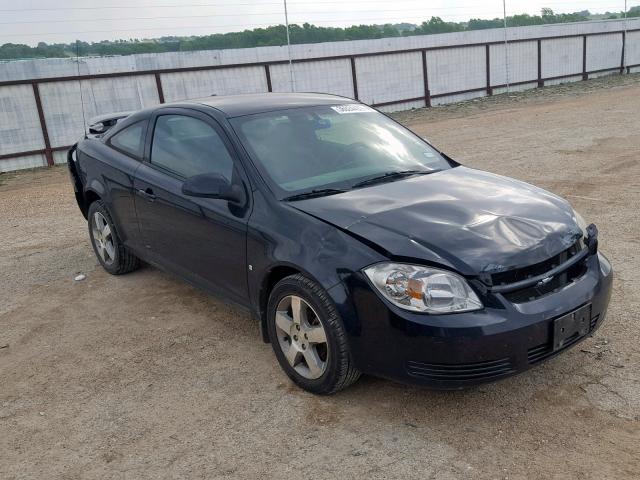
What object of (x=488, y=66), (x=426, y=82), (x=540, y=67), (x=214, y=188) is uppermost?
(x=214, y=188)

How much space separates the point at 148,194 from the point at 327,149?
146cm

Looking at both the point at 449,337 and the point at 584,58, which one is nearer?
the point at 449,337

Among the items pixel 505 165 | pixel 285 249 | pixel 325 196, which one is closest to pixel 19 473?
pixel 285 249

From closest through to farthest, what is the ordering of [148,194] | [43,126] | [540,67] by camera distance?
[148,194] < [43,126] < [540,67]

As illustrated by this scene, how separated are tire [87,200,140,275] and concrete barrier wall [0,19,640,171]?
8.93m

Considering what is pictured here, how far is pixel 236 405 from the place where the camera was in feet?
12.1

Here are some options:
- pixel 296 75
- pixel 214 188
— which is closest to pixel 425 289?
pixel 214 188

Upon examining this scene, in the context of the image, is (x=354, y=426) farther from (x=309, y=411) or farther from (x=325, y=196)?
(x=325, y=196)

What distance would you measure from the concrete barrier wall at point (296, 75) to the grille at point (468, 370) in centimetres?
1294

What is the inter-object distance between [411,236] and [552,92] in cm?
2037

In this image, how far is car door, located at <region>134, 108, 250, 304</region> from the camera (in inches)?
160

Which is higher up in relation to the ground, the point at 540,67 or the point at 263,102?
the point at 263,102

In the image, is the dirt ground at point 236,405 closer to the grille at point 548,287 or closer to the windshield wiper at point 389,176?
the grille at point 548,287

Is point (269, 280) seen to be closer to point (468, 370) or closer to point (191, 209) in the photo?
point (191, 209)
